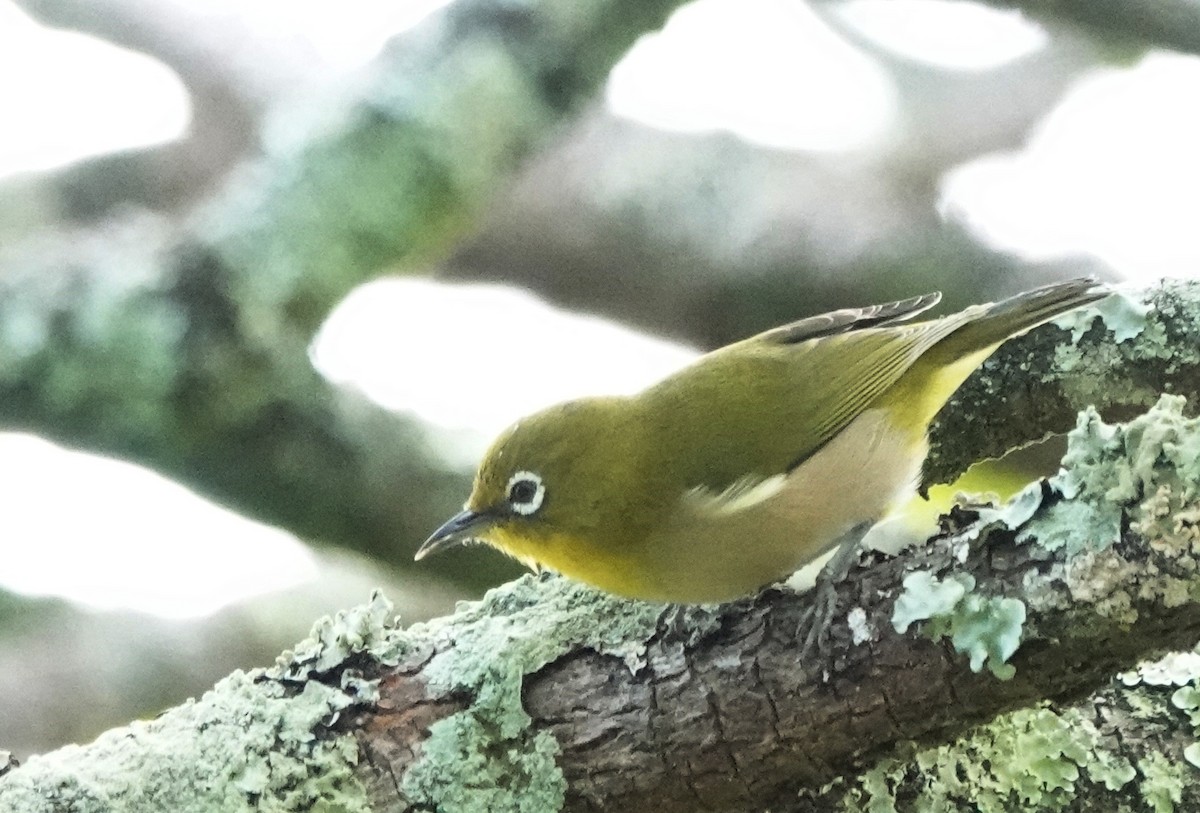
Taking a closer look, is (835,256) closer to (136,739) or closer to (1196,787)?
(1196,787)

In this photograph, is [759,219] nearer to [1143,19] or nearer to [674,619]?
[1143,19]

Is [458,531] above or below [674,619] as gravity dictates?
above

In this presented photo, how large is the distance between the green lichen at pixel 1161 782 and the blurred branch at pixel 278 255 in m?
1.78

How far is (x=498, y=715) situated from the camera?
1582 mm

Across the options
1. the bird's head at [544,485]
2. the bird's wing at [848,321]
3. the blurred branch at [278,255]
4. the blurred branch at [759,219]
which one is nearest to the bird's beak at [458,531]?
the bird's head at [544,485]

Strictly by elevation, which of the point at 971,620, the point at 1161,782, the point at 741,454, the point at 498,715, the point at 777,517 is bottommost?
the point at 1161,782

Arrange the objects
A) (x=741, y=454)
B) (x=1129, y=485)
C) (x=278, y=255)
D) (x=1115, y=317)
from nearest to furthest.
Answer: (x=1129, y=485)
(x=1115, y=317)
(x=741, y=454)
(x=278, y=255)

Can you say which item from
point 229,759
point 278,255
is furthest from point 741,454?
point 278,255

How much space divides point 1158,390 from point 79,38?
3027 millimetres

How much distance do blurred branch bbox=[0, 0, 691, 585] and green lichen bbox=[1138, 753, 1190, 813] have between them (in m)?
1.78

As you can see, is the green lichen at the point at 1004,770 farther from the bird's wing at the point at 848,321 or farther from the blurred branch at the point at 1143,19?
the blurred branch at the point at 1143,19

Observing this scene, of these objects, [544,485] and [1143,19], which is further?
[1143,19]

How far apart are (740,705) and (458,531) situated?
690 millimetres

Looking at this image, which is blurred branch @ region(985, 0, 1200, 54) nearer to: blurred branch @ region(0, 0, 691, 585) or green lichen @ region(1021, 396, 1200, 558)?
blurred branch @ region(0, 0, 691, 585)
